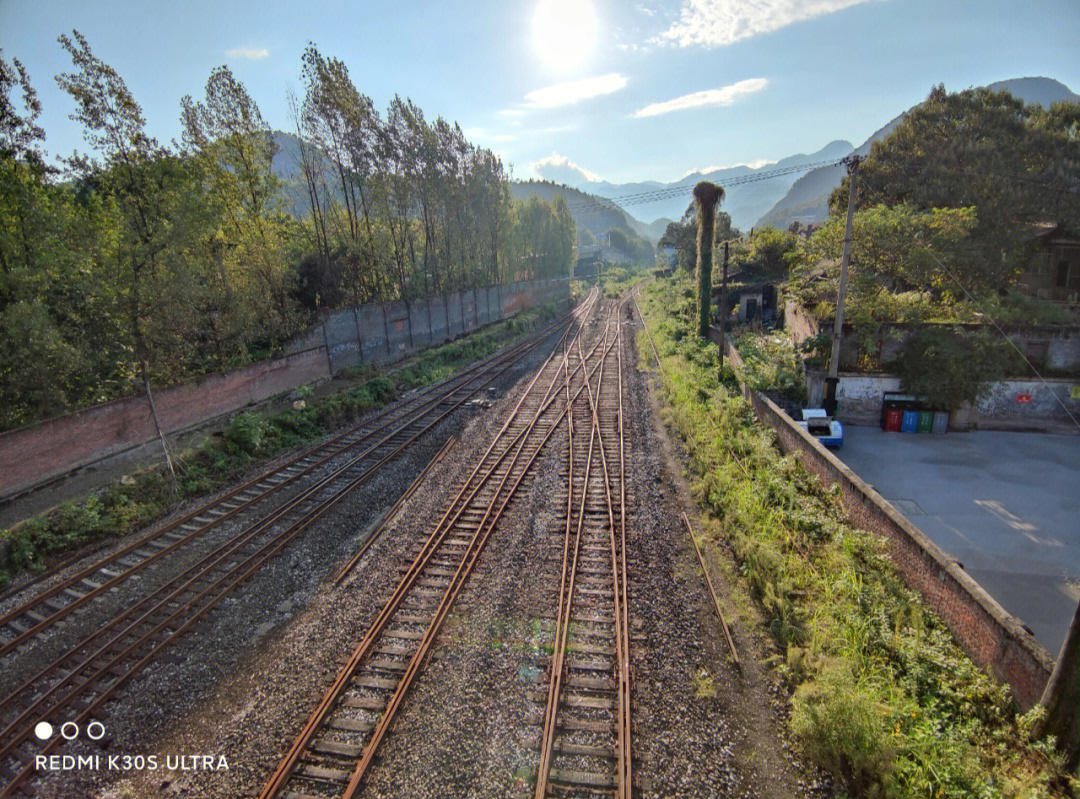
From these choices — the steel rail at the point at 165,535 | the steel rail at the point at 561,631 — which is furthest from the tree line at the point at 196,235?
the steel rail at the point at 561,631

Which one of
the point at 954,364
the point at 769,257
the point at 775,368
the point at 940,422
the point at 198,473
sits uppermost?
the point at 769,257

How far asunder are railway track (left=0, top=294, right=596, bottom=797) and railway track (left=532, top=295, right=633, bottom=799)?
4.49 m

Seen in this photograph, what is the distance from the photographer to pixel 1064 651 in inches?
197

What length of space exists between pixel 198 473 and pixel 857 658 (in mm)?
14144

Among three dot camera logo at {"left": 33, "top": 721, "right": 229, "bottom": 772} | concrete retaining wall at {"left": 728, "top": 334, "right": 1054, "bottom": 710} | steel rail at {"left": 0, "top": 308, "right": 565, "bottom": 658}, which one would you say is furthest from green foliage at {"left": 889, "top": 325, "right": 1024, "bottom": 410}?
three dot camera logo at {"left": 33, "top": 721, "right": 229, "bottom": 772}

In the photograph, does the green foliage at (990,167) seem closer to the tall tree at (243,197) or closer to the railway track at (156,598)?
the railway track at (156,598)

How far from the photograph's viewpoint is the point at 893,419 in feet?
56.2

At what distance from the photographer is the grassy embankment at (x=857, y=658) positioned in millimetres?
5266

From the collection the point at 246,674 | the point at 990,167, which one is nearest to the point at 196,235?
the point at 246,674

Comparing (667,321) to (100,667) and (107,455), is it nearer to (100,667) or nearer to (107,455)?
(107,455)

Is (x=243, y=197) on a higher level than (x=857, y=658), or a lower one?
higher

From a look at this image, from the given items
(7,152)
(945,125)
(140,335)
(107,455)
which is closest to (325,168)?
(7,152)

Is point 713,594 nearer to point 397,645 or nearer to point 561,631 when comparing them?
point 561,631

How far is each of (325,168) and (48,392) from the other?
15.3 m
